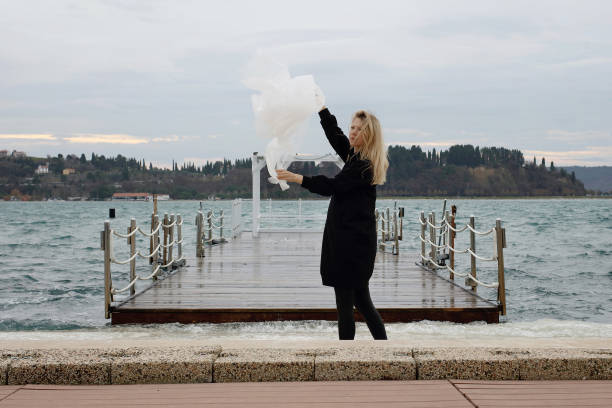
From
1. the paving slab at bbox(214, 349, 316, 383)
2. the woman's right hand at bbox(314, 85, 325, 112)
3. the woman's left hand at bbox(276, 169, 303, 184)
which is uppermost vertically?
the woman's right hand at bbox(314, 85, 325, 112)

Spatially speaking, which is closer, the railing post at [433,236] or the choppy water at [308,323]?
the choppy water at [308,323]

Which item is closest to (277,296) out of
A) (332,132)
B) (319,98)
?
(332,132)

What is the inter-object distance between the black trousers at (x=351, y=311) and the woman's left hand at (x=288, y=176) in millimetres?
755

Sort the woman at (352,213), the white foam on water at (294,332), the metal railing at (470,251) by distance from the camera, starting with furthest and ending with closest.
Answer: the metal railing at (470,251), the white foam on water at (294,332), the woman at (352,213)

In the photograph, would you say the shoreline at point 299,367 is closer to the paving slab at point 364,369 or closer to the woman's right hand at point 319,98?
the paving slab at point 364,369

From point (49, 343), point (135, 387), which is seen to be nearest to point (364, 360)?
point (135, 387)

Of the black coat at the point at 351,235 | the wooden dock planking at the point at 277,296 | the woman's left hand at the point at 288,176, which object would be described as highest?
the woman's left hand at the point at 288,176

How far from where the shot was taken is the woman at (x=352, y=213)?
11.2ft

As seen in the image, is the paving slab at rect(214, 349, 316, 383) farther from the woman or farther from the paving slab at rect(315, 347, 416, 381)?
the woman

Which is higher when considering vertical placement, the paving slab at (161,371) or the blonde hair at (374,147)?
the blonde hair at (374,147)

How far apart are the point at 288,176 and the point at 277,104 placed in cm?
42

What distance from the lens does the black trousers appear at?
364cm

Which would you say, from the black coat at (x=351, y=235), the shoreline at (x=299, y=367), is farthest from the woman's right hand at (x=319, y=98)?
the shoreline at (x=299, y=367)

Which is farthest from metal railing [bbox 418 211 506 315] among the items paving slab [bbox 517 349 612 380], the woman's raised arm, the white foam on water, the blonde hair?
paving slab [bbox 517 349 612 380]
